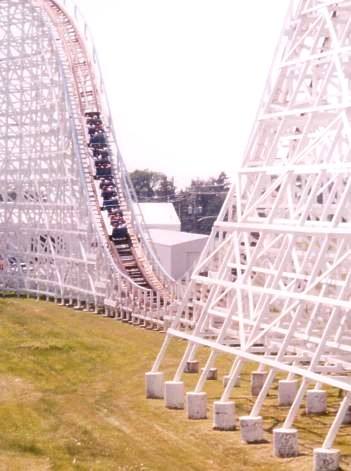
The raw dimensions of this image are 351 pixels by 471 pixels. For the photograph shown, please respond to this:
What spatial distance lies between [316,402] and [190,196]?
276 feet

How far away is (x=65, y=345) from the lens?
2642 cm

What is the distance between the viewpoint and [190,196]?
10288 cm

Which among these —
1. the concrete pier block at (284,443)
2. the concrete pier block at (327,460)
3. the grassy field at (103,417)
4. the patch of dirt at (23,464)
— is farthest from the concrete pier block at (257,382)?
the patch of dirt at (23,464)

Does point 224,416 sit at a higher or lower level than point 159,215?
lower

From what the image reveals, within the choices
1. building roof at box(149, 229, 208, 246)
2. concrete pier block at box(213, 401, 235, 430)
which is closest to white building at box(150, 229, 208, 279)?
building roof at box(149, 229, 208, 246)

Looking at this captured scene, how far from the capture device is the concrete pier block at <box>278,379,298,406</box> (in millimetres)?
19969

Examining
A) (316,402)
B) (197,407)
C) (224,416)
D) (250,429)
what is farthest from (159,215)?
(250,429)

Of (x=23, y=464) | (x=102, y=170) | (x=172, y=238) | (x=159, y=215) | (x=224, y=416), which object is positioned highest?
(x=102, y=170)

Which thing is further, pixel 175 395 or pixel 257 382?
pixel 257 382

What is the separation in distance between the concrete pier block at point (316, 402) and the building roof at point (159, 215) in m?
48.8

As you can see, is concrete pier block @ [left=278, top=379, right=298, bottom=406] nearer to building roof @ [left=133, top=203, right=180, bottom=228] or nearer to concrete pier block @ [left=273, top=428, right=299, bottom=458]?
concrete pier block @ [left=273, top=428, right=299, bottom=458]

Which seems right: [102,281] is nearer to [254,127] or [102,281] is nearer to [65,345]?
[65,345]

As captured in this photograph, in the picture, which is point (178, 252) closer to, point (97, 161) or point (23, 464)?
point (97, 161)

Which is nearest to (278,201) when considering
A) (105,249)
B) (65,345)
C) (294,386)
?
(294,386)
